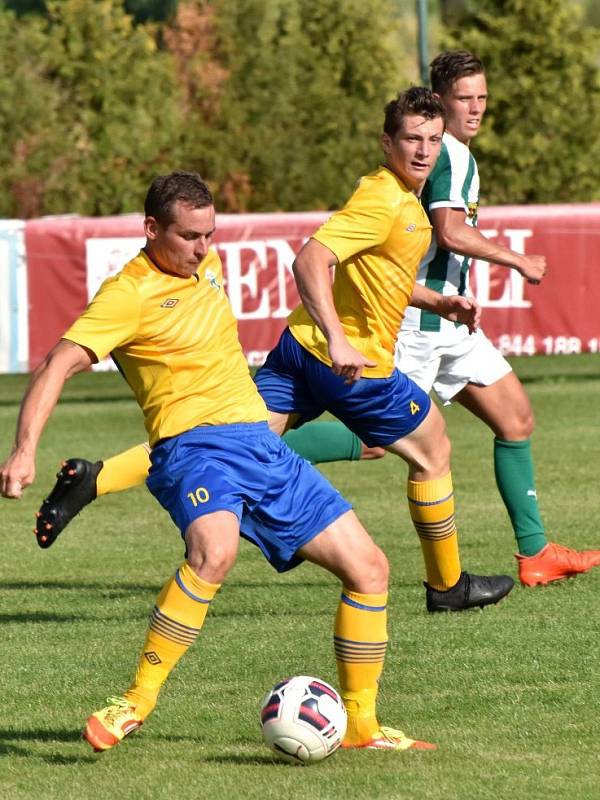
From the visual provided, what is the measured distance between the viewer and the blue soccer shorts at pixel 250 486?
5059 millimetres

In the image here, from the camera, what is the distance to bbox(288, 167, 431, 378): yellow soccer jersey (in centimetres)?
614

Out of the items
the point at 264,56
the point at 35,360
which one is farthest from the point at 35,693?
the point at 264,56

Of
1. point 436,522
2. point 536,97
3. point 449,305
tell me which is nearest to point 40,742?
point 436,522

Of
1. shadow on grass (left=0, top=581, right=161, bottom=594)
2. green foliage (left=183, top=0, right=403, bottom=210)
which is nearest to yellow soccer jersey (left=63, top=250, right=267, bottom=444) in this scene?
shadow on grass (left=0, top=581, right=161, bottom=594)

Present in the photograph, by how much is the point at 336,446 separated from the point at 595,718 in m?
2.52

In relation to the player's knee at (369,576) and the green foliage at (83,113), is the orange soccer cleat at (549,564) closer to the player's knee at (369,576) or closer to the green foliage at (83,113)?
the player's knee at (369,576)

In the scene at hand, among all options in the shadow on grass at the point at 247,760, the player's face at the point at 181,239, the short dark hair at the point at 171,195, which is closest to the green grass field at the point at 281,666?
the shadow on grass at the point at 247,760

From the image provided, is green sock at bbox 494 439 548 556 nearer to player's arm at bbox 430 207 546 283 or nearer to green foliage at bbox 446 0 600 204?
player's arm at bbox 430 207 546 283

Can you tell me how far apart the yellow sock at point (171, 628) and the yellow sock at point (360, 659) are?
48 cm

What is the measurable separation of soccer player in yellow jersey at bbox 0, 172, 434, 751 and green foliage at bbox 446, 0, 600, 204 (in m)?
22.7

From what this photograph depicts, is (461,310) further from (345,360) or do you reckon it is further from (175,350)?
(175,350)

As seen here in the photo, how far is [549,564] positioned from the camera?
7.57 metres

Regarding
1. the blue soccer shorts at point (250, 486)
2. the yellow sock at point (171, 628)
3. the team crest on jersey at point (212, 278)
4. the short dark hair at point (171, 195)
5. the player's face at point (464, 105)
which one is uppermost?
the player's face at point (464, 105)

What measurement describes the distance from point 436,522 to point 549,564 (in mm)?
897
